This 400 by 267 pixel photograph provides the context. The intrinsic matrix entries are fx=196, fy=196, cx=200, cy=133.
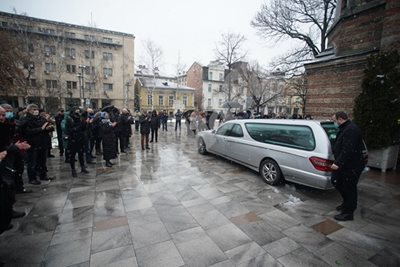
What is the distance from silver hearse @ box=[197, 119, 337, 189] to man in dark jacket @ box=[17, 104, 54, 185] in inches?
211

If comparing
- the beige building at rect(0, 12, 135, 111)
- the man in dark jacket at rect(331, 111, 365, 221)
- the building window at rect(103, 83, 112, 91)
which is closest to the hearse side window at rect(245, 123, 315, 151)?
the man in dark jacket at rect(331, 111, 365, 221)

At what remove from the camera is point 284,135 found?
4996 mm

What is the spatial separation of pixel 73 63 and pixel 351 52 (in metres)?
38.9

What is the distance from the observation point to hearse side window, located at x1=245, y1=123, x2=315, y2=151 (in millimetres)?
4438

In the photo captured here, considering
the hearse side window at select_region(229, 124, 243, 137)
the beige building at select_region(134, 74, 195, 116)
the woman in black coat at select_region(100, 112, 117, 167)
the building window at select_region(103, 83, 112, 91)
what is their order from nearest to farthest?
1. the hearse side window at select_region(229, 124, 243, 137)
2. the woman in black coat at select_region(100, 112, 117, 167)
3. the building window at select_region(103, 83, 112, 91)
4. the beige building at select_region(134, 74, 195, 116)

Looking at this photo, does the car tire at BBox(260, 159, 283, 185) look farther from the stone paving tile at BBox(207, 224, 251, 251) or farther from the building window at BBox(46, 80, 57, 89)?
the building window at BBox(46, 80, 57, 89)

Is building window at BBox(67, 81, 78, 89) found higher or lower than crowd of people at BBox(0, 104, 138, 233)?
higher

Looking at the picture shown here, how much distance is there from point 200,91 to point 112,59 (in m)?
19.3

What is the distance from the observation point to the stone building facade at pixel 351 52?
22.4 ft

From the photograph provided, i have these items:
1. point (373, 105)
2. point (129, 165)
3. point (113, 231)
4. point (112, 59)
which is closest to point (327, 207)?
point (113, 231)

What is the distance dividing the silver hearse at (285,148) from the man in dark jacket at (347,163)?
1.26ft

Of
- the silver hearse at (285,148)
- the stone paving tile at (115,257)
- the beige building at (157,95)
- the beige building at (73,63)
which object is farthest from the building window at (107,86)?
the stone paving tile at (115,257)

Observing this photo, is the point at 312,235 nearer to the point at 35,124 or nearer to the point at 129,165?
the point at 129,165

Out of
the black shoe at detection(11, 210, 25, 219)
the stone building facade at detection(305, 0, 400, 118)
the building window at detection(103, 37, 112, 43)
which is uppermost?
the building window at detection(103, 37, 112, 43)
